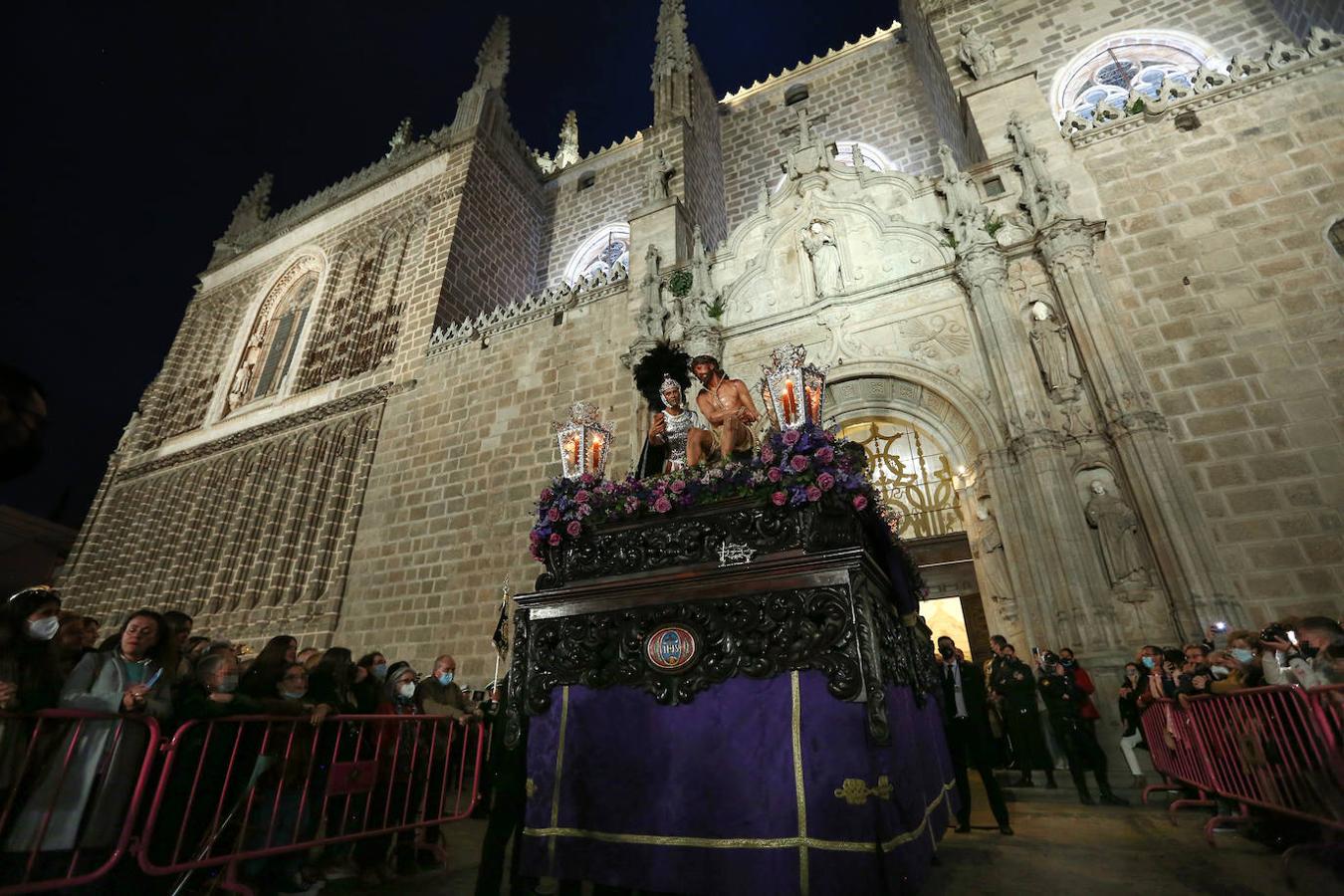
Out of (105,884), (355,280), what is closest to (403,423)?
(355,280)

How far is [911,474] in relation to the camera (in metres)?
8.68

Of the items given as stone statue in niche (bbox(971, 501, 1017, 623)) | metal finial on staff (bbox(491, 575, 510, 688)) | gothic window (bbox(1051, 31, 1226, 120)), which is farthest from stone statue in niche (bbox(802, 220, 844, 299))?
gothic window (bbox(1051, 31, 1226, 120))

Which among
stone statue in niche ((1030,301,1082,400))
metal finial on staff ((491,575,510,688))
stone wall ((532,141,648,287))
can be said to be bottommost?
metal finial on staff ((491,575,510,688))

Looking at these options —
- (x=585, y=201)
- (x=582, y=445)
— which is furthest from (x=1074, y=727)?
(x=585, y=201)

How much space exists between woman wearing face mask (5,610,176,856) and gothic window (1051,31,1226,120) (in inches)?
644

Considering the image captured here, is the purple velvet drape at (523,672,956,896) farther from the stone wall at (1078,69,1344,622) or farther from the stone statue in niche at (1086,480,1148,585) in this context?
the stone wall at (1078,69,1344,622)

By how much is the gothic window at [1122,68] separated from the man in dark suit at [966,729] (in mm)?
12485

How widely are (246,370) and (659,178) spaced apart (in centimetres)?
1439

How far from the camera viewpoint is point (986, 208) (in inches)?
340

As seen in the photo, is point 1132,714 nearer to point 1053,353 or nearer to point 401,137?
point 1053,353

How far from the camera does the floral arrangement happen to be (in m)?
3.10

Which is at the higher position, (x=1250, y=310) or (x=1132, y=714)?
(x=1250, y=310)

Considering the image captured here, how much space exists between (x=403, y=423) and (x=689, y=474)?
1142 centimetres

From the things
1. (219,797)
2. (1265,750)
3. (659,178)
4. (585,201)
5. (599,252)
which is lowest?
(219,797)
